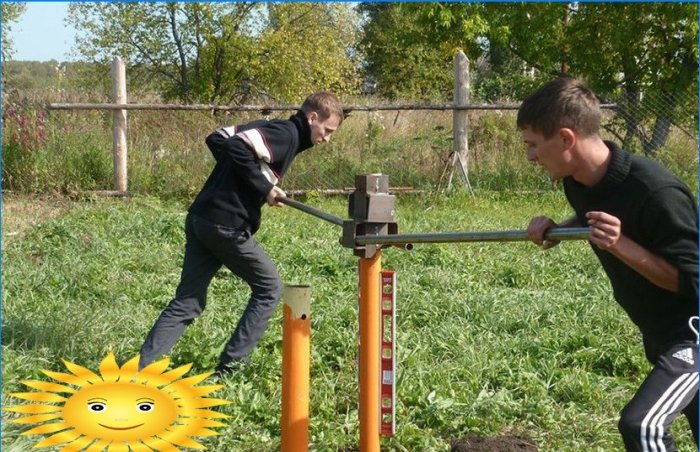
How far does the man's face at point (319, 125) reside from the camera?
4.86 m

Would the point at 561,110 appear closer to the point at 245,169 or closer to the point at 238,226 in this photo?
the point at 245,169

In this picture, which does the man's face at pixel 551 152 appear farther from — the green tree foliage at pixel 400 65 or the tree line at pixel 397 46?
the green tree foliage at pixel 400 65

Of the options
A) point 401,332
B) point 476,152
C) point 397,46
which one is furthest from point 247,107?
point 397,46

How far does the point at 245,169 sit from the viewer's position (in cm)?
458

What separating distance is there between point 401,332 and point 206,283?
136 centimetres

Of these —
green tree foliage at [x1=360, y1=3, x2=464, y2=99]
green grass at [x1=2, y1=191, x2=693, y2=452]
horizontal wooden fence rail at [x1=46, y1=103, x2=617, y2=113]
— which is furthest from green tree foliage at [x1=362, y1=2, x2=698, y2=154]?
green tree foliage at [x1=360, y1=3, x2=464, y2=99]

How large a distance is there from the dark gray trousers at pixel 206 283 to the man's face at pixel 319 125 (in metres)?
0.69

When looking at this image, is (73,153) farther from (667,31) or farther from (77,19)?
(77,19)

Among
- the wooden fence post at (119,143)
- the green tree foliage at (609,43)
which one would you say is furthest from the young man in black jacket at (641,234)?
the green tree foliage at (609,43)

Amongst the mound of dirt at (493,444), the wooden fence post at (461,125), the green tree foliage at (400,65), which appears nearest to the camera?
the mound of dirt at (493,444)

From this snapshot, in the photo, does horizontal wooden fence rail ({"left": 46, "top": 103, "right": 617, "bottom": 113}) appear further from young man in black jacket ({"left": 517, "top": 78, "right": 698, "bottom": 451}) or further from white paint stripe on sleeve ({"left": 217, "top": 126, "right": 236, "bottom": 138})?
young man in black jacket ({"left": 517, "top": 78, "right": 698, "bottom": 451})

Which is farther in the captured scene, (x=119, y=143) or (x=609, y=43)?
(x=609, y=43)

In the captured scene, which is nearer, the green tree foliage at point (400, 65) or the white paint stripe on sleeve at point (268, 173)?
the white paint stripe on sleeve at point (268, 173)

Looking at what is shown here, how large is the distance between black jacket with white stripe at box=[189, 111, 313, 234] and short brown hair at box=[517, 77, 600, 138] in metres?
2.12
